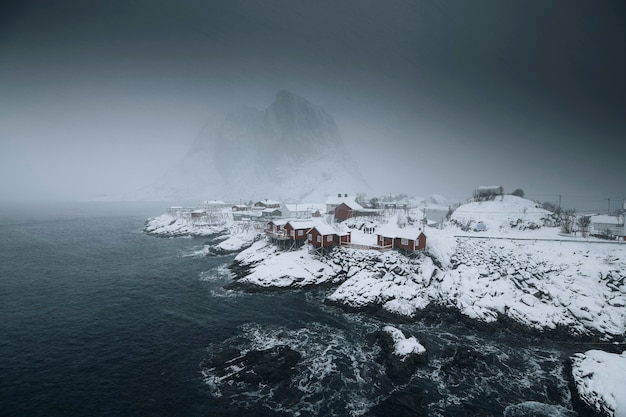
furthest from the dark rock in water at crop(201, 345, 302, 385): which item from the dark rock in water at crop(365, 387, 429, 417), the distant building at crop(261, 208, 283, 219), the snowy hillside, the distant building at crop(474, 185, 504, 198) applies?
the distant building at crop(474, 185, 504, 198)

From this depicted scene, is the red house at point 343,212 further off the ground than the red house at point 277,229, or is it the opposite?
the red house at point 343,212

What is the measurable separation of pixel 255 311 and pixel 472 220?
5897 cm

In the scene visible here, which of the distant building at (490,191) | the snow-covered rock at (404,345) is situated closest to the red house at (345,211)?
the distant building at (490,191)

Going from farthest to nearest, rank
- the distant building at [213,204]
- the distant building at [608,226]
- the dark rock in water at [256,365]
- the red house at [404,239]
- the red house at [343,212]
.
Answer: the distant building at [213,204]
the red house at [343,212]
the distant building at [608,226]
the red house at [404,239]
the dark rock in water at [256,365]

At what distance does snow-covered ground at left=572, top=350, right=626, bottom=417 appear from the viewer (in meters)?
21.7

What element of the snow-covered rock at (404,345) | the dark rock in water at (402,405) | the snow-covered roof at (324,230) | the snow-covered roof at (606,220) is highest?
the snow-covered roof at (606,220)

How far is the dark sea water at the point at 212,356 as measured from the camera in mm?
22297

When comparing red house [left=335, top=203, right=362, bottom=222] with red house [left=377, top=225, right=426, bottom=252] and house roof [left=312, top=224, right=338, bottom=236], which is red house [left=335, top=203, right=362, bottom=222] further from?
red house [left=377, top=225, right=426, bottom=252]

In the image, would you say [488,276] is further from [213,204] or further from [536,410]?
[213,204]

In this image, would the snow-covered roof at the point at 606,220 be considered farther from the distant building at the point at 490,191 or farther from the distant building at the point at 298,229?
the distant building at the point at 298,229

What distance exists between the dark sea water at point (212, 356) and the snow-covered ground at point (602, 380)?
1.57 m

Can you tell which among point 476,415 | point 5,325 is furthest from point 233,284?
point 476,415

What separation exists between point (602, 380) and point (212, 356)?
36293 millimetres

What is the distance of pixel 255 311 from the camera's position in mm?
38875
